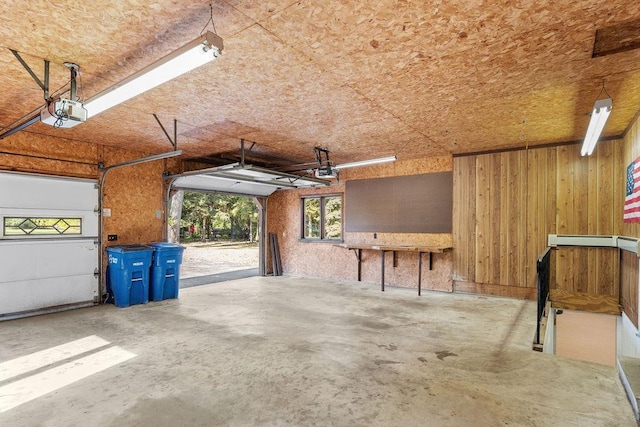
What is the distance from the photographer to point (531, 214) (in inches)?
226

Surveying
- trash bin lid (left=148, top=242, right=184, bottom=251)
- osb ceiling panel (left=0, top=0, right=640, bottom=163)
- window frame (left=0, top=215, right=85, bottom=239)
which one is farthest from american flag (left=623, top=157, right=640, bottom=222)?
window frame (left=0, top=215, right=85, bottom=239)

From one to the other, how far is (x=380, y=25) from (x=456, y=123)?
106 inches

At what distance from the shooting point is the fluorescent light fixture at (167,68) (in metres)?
1.93

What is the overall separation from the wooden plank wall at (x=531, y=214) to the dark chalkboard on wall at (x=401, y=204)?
0.27 metres

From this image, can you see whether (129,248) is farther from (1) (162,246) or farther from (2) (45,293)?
(2) (45,293)

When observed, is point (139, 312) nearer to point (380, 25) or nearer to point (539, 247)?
point (380, 25)

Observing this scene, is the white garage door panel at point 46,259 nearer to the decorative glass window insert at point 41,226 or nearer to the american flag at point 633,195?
the decorative glass window insert at point 41,226

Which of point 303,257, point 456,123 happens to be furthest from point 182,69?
point 303,257

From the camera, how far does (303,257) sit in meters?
8.71

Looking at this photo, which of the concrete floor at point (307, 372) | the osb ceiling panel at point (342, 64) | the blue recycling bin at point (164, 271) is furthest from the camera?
the blue recycling bin at point (164, 271)

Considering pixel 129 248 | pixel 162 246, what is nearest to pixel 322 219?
pixel 162 246

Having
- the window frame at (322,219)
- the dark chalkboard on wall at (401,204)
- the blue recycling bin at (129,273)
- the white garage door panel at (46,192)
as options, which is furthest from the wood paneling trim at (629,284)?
the white garage door panel at (46,192)

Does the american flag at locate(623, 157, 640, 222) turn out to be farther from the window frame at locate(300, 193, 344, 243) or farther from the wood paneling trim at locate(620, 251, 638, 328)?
the window frame at locate(300, 193, 344, 243)

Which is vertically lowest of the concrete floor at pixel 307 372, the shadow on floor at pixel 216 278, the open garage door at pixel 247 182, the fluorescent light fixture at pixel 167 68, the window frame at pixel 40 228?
the shadow on floor at pixel 216 278
